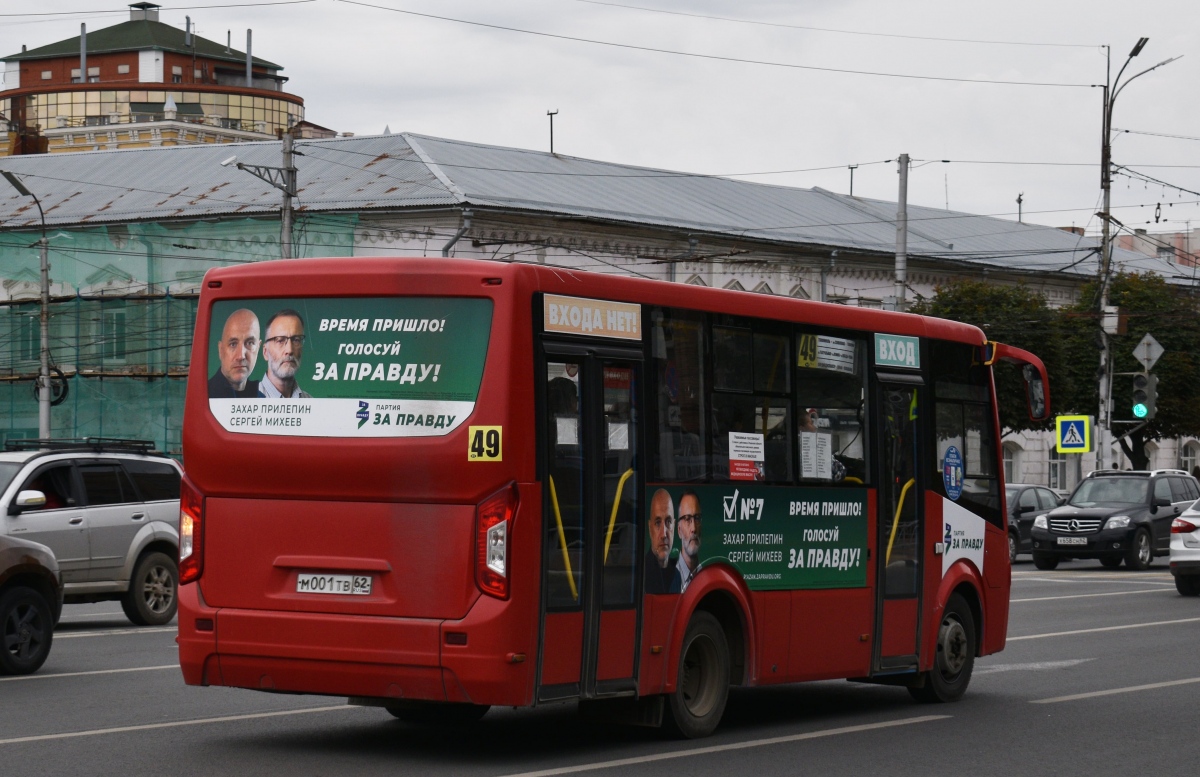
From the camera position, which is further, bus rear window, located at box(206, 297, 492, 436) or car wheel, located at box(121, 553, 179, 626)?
car wheel, located at box(121, 553, 179, 626)

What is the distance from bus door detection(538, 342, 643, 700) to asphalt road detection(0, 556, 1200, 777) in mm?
511

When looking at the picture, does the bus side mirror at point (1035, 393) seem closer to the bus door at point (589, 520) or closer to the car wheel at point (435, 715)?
the bus door at point (589, 520)

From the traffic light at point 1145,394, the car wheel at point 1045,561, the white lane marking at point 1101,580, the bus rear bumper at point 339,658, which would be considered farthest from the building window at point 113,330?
the bus rear bumper at point 339,658

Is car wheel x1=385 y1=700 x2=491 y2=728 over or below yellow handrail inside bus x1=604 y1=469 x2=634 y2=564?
below

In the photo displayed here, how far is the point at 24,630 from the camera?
1349cm

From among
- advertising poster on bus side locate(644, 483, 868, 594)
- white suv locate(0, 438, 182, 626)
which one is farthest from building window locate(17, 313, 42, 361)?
advertising poster on bus side locate(644, 483, 868, 594)

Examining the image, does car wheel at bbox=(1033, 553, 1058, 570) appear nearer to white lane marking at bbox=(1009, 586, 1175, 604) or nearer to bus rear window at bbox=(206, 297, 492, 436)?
white lane marking at bbox=(1009, 586, 1175, 604)

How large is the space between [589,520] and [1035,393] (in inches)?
206

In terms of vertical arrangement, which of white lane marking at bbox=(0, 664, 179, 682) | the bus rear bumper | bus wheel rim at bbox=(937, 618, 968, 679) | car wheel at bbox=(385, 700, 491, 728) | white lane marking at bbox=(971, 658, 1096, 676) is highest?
the bus rear bumper

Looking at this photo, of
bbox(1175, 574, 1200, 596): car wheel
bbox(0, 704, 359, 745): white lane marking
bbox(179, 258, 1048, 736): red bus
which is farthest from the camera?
bbox(1175, 574, 1200, 596): car wheel

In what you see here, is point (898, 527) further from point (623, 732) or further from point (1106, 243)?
point (1106, 243)

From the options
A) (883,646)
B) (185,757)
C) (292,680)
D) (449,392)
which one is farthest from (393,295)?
(883,646)

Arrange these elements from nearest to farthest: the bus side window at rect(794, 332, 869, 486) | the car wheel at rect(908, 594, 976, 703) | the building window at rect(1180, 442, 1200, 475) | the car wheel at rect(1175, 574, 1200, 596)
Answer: the bus side window at rect(794, 332, 869, 486), the car wheel at rect(908, 594, 976, 703), the car wheel at rect(1175, 574, 1200, 596), the building window at rect(1180, 442, 1200, 475)

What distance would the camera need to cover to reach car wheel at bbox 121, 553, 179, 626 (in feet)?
60.1
